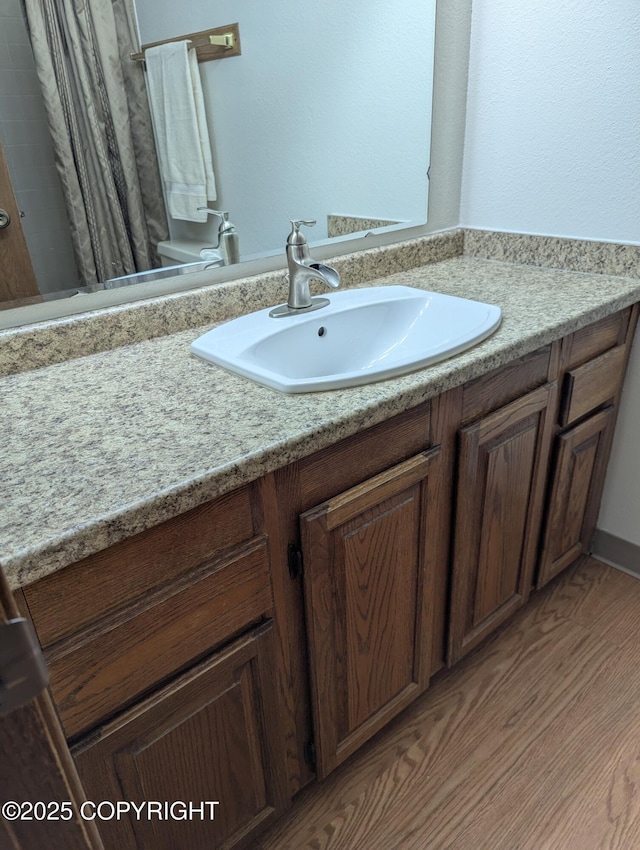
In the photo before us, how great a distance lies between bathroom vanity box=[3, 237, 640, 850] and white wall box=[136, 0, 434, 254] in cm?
34

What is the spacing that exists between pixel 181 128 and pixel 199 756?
109cm

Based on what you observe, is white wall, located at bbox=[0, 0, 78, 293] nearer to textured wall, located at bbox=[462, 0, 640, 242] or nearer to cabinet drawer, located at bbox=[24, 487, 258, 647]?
cabinet drawer, located at bbox=[24, 487, 258, 647]

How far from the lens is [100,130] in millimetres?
1033

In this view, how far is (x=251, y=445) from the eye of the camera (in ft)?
2.52

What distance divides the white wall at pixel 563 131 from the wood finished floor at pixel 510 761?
42cm

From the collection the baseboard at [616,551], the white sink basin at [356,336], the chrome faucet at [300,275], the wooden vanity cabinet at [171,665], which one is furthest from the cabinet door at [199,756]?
the baseboard at [616,551]

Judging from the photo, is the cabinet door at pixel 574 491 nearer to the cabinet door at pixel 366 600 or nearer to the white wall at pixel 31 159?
the cabinet door at pixel 366 600

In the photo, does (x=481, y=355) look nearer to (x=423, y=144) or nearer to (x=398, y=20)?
(x=423, y=144)

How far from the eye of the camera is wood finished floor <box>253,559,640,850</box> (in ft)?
3.77

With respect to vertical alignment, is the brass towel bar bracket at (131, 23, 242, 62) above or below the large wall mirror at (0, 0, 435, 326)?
above

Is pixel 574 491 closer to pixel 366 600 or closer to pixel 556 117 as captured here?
pixel 366 600

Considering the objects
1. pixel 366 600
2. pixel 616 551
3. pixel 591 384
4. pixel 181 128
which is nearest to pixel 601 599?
pixel 616 551

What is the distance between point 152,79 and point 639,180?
1.05 metres

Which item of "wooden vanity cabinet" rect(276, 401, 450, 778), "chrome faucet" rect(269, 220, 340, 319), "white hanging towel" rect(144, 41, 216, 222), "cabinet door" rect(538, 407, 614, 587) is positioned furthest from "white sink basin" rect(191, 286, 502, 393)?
"cabinet door" rect(538, 407, 614, 587)
